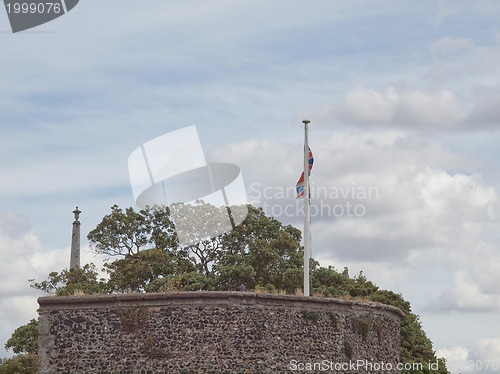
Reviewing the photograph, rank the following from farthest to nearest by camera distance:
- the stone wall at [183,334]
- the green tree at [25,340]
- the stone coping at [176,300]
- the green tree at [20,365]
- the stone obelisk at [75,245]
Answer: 1. the stone obelisk at [75,245]
2. the green tree at [25,340]
3. the green tree at [20,365]
4. the stone coping at [176,300]
5. the stone wall at [183,334]

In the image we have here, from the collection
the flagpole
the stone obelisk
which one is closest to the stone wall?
the flagpole

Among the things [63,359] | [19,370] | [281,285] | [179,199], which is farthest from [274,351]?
[179,199]

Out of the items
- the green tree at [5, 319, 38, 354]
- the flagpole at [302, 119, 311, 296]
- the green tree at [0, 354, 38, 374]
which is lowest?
the green tree at [0, 354, 38, 374]

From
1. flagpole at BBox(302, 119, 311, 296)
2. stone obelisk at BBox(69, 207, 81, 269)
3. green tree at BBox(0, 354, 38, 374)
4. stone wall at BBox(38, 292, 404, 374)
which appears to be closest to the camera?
stone wall at BBox(38, 292, 404, 374)

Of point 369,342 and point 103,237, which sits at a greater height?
point 103,237

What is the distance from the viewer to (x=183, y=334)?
73.2 feet

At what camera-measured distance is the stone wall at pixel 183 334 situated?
22219 millimetres

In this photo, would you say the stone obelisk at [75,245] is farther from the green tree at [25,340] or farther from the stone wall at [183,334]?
the stone wall at [183,334]

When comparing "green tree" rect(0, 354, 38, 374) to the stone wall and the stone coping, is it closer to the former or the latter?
the stone wall

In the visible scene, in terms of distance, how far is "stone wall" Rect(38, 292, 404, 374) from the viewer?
22219mm

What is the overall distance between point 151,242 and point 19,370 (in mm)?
15917

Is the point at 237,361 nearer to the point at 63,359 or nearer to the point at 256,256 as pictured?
the point at 63,359

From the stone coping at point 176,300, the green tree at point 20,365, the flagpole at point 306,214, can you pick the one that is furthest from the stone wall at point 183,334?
the green tree at point 20,365

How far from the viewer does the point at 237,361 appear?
2222cm
